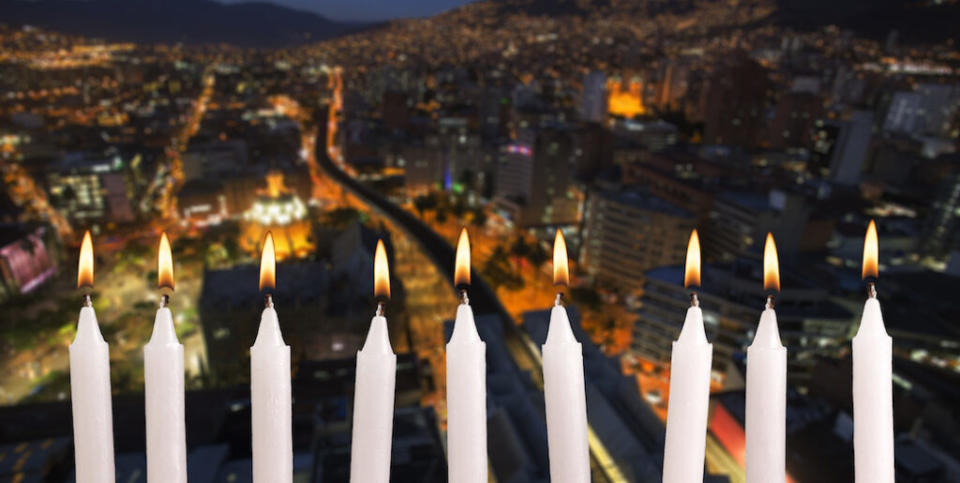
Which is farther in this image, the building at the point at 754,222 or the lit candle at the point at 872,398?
the building at the point at 754,222

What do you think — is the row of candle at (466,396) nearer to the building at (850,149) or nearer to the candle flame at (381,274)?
the candle flame at (381,274)

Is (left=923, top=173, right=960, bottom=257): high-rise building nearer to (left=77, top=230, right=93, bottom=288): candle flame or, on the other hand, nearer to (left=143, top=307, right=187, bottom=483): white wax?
(left=143, top=307, right=187, bottom=483): white wax

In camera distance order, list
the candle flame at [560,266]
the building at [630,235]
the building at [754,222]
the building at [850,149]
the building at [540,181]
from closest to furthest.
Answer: the candle flame at [560,266] → the building at [754,222] → the building at [630,235] → the building at [540,181] → the building at [850,149]

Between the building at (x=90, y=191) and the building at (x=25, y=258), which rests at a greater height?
the building at (x=90, y=191)

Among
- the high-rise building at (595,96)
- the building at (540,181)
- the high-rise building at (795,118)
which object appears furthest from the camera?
the high-rise building at (595,96)

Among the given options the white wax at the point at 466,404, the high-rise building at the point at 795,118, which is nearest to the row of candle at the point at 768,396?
the white wax at the point at 466,404

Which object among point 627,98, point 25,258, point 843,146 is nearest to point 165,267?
point 25,258
